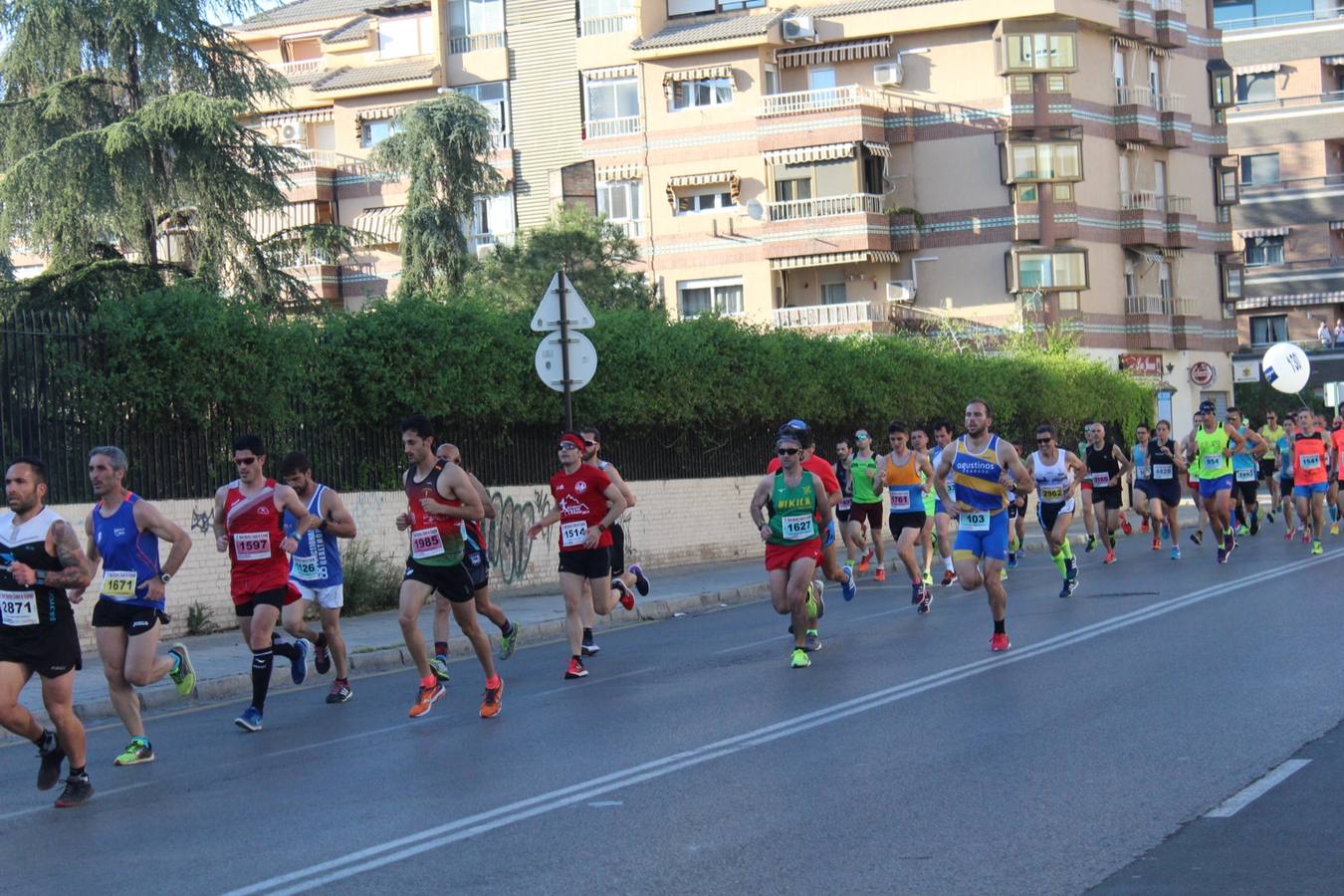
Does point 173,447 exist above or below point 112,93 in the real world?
below

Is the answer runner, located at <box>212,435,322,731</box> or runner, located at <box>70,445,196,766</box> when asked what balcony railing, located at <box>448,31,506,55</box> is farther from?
runner, located at <box>70,445,196,766</box>

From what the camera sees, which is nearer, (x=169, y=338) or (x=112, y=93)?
(x=169, y=338)

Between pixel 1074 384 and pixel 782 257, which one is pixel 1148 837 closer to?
pixel 1074 384

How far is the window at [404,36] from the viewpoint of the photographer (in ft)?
193

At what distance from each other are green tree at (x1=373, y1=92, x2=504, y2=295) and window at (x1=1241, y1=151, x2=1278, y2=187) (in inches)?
1594

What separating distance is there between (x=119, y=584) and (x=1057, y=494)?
12963mm

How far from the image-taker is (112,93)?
2931cm

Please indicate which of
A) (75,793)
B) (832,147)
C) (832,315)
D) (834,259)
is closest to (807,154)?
(832,147)

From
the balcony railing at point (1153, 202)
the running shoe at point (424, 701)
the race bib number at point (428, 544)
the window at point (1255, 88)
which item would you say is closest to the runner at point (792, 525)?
the race bib number at point (428, 544)

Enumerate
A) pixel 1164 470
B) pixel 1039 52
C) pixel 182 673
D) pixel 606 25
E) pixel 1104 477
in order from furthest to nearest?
pixel 606 25, pixel 1039 52, pixel 1164 470, pixel 1104 477, pixel 182 673

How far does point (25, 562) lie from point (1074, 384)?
36.7 meters

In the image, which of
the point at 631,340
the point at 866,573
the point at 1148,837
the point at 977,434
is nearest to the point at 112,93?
the point at 631,340

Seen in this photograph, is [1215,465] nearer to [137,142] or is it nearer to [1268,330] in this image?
[137,142]

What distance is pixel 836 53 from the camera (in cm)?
5522
